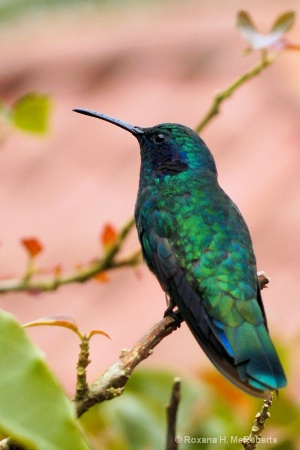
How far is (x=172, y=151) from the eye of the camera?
2.75 metres

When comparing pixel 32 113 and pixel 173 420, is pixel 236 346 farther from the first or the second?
pixel 32 113

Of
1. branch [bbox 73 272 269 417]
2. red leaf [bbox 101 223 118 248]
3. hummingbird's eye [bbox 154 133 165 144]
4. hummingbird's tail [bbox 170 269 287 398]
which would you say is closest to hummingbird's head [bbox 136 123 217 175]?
hummingbird's eye [bbox 154 133 165 144]

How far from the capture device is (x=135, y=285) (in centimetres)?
418

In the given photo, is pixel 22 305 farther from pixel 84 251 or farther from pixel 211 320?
pixel 211 320

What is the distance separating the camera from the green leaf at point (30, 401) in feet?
3.52

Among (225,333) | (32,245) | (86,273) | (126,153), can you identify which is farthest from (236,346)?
(126,153)

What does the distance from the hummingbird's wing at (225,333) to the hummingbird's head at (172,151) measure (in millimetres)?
384

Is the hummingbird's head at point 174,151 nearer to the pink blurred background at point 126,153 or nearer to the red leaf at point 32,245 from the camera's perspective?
the red leaf at point 32,245

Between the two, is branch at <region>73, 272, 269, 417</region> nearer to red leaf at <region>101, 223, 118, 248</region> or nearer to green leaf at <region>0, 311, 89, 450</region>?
green leaf at <region>0, 311, 89, 450</region>

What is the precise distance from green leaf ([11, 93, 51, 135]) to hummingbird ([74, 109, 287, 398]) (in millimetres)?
154

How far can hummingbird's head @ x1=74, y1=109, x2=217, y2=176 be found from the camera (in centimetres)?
271

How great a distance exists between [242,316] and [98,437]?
0.53 metres

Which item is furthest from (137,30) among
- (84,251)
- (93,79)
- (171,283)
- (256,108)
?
(171,283)

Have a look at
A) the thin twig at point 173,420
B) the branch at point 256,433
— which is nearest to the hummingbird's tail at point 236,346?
the branch at point 256,433
